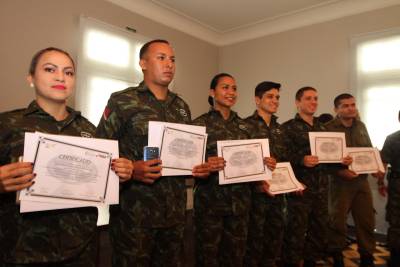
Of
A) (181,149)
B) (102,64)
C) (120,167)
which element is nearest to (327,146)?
(181,149)

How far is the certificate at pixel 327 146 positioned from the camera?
255 cm

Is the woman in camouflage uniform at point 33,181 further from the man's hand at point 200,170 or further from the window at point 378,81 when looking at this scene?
the window at point 378,81

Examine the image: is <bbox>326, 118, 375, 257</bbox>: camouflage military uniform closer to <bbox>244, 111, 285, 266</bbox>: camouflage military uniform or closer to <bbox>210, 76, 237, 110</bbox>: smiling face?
<bbox>244, 111, 285, 266</bbox>: camouflage military uniform

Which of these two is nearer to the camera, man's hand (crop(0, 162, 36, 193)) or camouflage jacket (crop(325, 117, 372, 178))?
man's hand (crop(0, 162, 36, 193))

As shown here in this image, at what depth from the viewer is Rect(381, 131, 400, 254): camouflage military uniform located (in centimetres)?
290

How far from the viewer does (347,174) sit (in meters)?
2.81

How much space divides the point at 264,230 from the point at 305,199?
0.47 meters

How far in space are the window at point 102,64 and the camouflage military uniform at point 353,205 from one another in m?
2.95

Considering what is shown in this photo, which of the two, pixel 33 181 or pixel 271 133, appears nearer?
pixel 33 181

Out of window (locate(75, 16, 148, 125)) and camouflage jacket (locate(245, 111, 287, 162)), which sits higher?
window (locate(75, 16, 148, 125))

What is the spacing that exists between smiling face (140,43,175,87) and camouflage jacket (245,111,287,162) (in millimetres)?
1001

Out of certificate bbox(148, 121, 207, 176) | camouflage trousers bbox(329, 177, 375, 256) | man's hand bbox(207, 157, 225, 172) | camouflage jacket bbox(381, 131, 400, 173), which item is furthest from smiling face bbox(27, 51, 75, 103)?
camouflage jacket bbox(381, 131, 400, 173)

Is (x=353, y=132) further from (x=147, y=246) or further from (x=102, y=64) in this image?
(x=102, y=64)

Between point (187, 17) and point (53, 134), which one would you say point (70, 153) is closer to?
point (53, 134)
